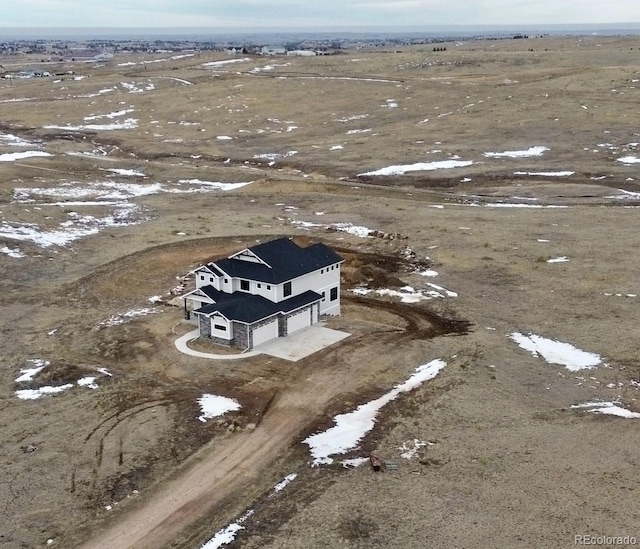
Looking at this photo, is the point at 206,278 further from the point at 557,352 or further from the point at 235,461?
the point at 557,352

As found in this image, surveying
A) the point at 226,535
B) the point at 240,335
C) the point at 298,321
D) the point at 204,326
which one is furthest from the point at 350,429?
the point at 204,326

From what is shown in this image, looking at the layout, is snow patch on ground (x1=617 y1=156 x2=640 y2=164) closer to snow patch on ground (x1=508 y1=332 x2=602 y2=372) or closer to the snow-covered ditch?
snow patch on ground (x1=508 y1=332 x2=602 y2=372)

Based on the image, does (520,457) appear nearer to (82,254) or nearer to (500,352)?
(500,352)

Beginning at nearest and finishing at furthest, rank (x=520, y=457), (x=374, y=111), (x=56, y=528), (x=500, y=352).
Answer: (x=56, y=528) → (x=520, y=457) → (x=500, y=352) → (x=374, y=111)

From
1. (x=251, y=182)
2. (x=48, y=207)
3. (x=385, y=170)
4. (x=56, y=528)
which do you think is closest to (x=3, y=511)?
(x=56, y=528)

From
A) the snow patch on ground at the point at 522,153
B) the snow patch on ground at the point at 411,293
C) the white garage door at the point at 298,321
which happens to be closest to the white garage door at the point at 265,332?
the white garage door at the point at 298,321
